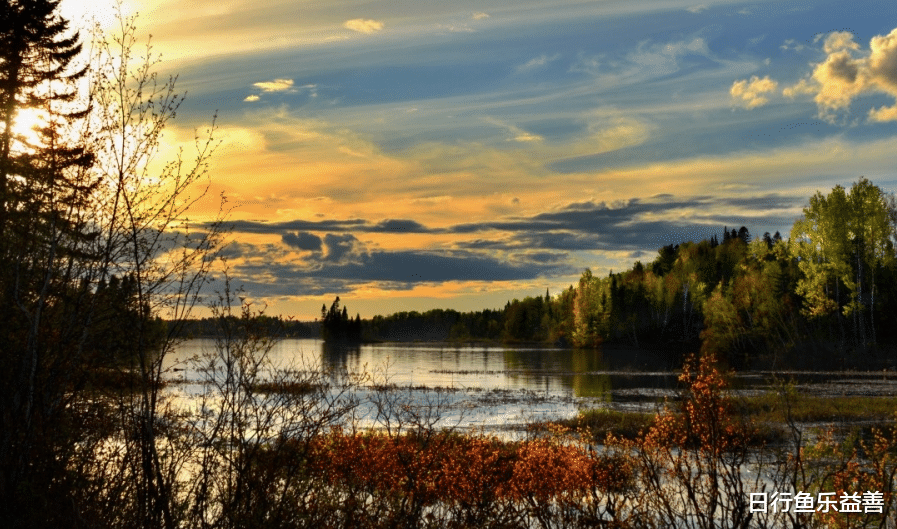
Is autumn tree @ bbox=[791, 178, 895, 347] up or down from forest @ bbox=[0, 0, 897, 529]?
up

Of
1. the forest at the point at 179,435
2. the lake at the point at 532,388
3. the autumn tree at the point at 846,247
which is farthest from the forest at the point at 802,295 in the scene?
the forest at the point at 179,435

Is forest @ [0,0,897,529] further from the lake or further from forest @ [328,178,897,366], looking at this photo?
forest @ [328,178,897,366]

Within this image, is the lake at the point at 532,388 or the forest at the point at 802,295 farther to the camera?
the forest at the point at 802,295

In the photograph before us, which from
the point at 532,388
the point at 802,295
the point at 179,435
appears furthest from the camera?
the point at 802,295

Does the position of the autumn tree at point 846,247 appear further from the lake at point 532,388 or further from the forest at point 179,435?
the forest at point 179,435

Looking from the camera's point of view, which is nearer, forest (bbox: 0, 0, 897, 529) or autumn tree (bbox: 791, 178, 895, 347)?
forest (bbox: 0, 0, 897, 529)

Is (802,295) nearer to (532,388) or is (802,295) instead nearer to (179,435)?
(532,388)

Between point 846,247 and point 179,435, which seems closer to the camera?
point 179,435

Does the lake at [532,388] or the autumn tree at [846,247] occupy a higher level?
the autumn tree at [846,247]

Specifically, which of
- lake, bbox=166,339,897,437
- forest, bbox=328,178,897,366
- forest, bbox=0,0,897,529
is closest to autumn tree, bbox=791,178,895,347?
forest, bbox=328,178,897,366

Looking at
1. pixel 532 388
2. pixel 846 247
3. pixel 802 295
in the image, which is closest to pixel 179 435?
pixel 532 388

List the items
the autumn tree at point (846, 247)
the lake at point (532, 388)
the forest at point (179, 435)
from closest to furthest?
the forest at point (179, 435)
the lake at point (532, 388)
the autumn tree at point (846, 247)

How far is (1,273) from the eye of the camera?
31.4 feet

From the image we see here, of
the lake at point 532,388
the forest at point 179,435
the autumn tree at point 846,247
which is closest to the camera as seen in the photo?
the forest at point 179,435
